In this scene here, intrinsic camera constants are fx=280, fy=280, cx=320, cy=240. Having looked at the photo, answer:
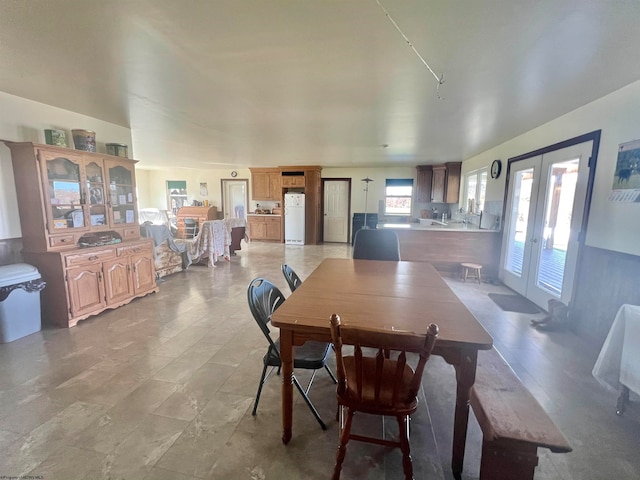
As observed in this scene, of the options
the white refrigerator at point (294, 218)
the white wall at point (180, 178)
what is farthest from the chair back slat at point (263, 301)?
the white wall at point (180, 178)

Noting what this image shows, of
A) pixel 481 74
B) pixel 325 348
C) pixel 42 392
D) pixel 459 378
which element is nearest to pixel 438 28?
pixel 481 74

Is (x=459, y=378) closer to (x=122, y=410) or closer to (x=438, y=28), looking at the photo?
(x=438, y=28)

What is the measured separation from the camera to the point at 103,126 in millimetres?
3717

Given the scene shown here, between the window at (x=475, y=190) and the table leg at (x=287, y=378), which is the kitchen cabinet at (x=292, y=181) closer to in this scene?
the window at (x=475, y=190)

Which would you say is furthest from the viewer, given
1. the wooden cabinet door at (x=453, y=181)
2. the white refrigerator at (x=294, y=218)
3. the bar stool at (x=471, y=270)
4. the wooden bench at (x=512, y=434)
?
the white refrigerator at (x=294, y=218)

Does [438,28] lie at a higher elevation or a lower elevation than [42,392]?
higher

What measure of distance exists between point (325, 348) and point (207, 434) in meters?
0.86

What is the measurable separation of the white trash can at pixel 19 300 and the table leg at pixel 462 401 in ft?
12.7

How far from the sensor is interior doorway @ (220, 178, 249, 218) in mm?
9344

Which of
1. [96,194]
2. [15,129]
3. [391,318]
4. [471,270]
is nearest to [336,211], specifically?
[471,270]

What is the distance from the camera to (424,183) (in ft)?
25.6

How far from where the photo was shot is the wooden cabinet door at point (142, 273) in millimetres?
3777

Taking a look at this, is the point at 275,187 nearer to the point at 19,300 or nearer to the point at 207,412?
the point at 19,300

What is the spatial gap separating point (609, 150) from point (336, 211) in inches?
255
